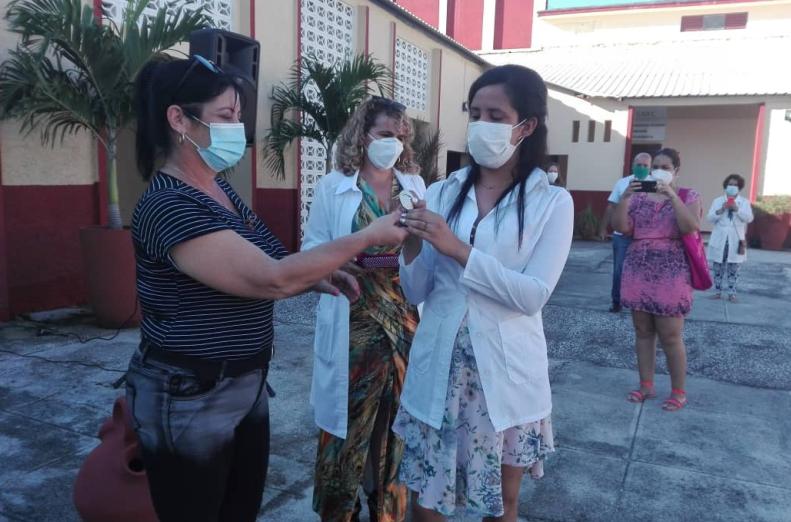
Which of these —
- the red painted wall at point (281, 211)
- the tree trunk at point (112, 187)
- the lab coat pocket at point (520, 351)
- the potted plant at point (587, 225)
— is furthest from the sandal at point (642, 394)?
the potted plant at point (587, 225)

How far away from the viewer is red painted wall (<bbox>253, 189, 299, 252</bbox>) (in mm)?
9061

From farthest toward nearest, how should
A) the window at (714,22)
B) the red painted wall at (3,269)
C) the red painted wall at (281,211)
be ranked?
the window at (714,22) < the red painted wall at (281,211) < the red painted wall at (3,269)

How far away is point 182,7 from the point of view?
7.03 m

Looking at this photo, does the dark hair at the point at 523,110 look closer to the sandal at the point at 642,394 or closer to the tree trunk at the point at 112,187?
the sandal at the point at 642,394

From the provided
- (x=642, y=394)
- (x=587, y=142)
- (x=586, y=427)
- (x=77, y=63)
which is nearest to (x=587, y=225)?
(x=587, y=142)

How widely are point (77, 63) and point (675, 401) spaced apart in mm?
5491

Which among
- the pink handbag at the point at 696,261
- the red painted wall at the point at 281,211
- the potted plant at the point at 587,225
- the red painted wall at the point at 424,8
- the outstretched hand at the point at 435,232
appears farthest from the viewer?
the red painted wall at the point at 424,8

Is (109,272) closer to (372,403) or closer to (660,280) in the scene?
(372,403)

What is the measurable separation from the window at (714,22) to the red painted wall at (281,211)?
1740 centimetres

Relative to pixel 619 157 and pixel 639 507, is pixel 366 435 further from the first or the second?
pixel 619 157

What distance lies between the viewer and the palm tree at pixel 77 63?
507 centimetres

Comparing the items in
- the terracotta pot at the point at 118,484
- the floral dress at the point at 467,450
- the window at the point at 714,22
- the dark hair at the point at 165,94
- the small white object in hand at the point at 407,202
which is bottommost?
the terracotta pot at the point at 118,484

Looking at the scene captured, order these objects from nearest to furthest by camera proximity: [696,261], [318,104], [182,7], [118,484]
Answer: [118,484] < [696,261] < [182,7] < [318,104]

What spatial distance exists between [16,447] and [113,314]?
251cm
